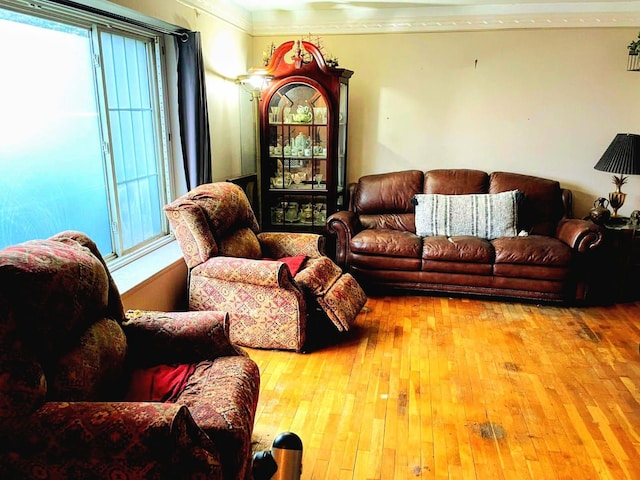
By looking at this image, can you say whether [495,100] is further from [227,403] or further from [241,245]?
[227,403]

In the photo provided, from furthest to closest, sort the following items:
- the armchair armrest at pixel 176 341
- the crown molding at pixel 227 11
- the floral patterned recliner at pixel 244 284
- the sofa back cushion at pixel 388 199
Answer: the sofa back cushion at pixel 388 199
the crown molding at pixel 227 11
the floral patterned recliner at pixel 244 284
the armchair armrest at pixel 176 341

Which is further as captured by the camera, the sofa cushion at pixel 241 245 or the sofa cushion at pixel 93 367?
the sofa cushion at pixel 241 245

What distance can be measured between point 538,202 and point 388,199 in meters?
1.31

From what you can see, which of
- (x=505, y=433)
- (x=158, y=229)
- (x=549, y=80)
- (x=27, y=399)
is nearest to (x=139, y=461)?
(x=27, y=399)

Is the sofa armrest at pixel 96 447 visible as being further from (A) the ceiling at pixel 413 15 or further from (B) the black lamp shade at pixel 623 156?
(B) the black lamp shade at pixel 623 156

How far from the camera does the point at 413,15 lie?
4.32 m

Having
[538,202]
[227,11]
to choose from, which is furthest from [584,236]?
[227,11]

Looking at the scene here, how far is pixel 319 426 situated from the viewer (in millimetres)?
2268

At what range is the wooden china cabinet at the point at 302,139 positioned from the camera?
4.08m

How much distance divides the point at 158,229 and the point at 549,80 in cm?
364

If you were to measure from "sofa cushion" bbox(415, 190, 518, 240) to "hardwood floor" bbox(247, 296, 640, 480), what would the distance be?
75 cm

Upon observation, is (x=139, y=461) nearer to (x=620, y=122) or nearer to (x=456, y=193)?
(x=456, y=193)

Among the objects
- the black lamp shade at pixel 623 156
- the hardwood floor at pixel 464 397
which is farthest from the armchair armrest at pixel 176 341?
the black lamp shade at pixel 623 156

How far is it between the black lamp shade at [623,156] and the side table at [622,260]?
Answer: 1.46 ft
